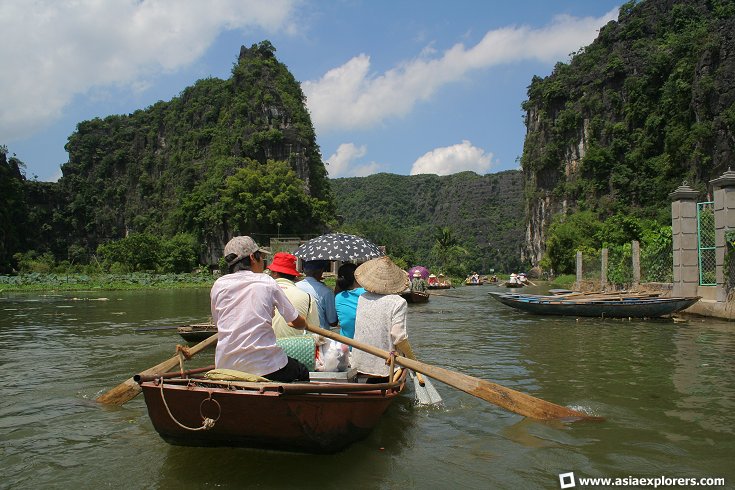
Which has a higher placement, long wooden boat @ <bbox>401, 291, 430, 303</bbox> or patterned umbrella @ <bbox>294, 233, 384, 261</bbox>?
patterned umbrella @ <bbox>294, 233, 384, 261</bbox>

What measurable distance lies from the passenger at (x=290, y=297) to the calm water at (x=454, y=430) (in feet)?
4.11

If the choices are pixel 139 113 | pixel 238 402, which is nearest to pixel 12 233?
pixel 139 113

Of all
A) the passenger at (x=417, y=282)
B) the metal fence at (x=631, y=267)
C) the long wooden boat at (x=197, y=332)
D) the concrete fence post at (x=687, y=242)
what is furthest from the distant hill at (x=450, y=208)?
the long wooden boat at (x=197, y=332)

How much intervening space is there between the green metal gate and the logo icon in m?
11.3

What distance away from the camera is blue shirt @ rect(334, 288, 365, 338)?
19.3 feet

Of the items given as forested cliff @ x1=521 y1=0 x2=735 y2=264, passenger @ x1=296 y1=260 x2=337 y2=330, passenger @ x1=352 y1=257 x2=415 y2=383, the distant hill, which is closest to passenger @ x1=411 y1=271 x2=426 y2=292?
passenger @ x1=296 y1=260 x2=337 y2=330

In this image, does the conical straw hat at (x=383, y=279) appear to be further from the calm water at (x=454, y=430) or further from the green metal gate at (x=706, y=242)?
the green metal gate at (x=706, y=242)

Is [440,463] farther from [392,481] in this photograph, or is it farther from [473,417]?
[473,417]

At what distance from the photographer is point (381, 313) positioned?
5.19m

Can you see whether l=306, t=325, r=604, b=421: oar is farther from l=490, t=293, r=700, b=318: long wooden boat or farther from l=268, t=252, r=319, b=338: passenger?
l=490, t=293, r=700, b=318: long wooden boat

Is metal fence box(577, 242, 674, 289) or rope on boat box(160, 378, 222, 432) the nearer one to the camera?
rope on boat box(160, 378, 222, 432)

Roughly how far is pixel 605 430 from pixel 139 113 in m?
81.0

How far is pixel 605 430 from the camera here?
5031 millimetres

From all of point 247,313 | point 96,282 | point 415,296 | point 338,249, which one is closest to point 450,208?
point 96,282
